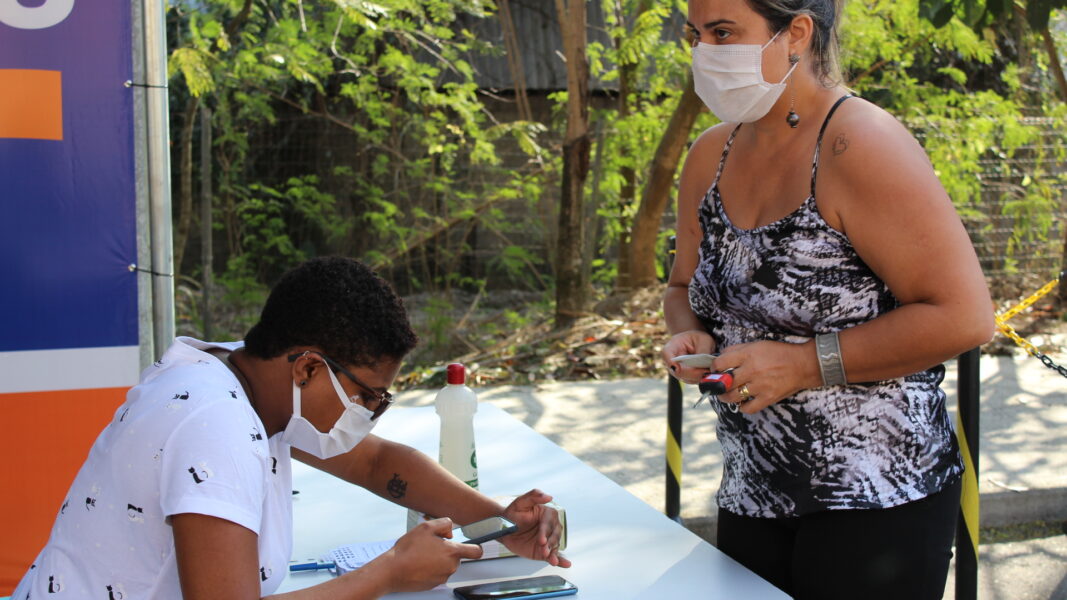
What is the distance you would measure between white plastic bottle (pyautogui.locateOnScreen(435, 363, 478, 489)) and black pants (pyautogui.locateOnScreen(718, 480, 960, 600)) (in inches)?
29.8

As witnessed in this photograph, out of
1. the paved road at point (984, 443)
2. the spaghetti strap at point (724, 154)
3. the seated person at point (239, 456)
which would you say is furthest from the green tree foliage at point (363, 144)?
the seated person at point (239, 456)

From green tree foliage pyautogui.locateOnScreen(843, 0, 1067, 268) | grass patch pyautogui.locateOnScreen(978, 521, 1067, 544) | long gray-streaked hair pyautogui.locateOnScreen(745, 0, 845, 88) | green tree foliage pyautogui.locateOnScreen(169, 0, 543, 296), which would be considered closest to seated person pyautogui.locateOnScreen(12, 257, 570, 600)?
long gray-streaked hair pyautogui.locateOnScreen(745, 0, 845, 88)

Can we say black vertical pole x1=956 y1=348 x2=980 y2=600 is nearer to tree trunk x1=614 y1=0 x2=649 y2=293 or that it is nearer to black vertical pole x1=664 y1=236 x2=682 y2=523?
black vertical pole x1=664 y1=236 x2=682 y2=523

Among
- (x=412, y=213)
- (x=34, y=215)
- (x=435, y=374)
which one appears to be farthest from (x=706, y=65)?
(x=412, y=213)

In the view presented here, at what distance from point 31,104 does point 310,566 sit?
159 cm

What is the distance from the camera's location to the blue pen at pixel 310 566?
1.88m

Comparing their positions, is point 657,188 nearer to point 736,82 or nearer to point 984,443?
point 984,443

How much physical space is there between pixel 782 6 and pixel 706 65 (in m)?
0.19

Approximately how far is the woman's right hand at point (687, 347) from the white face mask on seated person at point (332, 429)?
0.57m

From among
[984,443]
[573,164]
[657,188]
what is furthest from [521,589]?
[657,188]

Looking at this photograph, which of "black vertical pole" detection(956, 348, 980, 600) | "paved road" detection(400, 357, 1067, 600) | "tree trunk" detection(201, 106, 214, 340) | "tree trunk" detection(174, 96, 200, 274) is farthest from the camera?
"tree trunk" detection(174, 96, 200, 274)

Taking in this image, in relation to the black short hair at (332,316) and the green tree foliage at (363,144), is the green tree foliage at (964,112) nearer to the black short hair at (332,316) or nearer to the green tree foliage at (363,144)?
the green tree foliage at (363,144)

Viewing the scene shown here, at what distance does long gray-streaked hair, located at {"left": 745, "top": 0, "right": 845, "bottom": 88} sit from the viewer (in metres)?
1.76

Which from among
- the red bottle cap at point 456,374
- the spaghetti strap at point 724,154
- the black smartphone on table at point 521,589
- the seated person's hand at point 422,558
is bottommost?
the black smartphone on table at point 521,589
